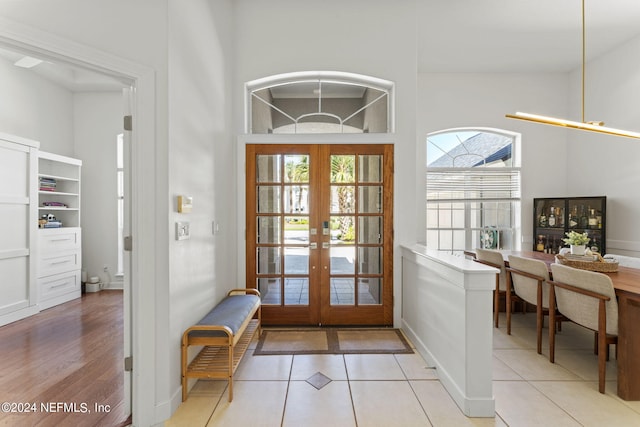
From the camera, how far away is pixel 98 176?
5043 mm

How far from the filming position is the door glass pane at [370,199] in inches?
137

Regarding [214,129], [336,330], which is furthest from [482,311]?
[214,129]

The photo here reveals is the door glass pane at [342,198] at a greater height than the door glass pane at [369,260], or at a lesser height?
greater

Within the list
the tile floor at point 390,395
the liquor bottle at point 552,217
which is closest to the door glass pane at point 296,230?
the tile floor at point 390,395

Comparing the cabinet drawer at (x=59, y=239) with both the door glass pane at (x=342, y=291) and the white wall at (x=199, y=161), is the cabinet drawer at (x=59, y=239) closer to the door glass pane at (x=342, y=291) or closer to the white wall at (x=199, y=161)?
the white wall at (x=199, y=161)

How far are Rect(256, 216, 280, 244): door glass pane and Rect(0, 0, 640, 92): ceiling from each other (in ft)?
7.50

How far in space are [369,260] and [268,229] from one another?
1220 mm

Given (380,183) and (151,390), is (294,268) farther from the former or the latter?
(151,390)

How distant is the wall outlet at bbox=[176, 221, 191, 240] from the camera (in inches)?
84.0

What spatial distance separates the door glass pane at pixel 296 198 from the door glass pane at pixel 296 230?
92mm

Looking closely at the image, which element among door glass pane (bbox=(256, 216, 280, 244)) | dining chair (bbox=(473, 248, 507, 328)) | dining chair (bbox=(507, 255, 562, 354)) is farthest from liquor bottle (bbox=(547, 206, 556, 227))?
door glass pane (bbox=(256, 216, 280, 244))

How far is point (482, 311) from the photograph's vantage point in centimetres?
199

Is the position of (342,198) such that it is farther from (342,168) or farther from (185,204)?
(185,204)

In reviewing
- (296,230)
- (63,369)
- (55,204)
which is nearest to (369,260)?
(296,230)
